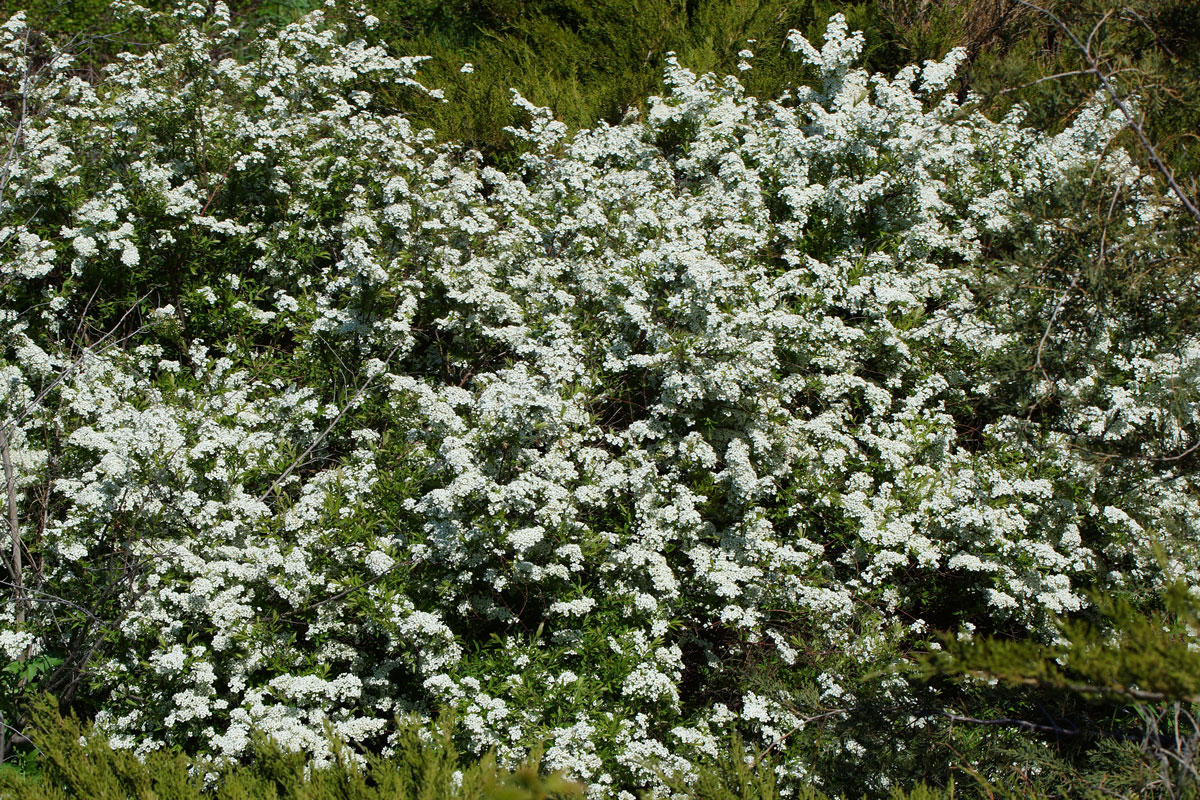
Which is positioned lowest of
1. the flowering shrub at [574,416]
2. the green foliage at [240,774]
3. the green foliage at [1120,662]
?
the green foliage at [240,774]

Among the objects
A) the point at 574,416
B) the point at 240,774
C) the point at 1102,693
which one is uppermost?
the point at 574,416

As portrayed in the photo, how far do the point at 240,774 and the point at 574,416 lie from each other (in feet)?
6.46

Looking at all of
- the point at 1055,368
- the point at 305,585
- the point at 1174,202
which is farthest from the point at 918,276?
the point at 305,585

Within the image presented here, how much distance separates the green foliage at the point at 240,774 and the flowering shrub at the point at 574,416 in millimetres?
159

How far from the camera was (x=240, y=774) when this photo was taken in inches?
121

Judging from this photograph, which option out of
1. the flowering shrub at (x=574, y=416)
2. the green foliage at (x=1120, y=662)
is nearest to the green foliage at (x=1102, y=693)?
the green foliage at (x=1120, y=662)

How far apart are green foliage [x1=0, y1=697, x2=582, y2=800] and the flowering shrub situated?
159mm

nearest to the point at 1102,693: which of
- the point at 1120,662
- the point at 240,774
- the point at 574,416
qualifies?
the point at 1120,662

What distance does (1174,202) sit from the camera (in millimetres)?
3217

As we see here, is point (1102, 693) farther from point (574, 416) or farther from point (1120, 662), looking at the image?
point (574, 416)

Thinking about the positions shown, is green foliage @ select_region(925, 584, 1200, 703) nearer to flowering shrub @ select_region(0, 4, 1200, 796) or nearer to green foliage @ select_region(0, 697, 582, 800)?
flowering shrub @ select_region(0, 4, 1200, 796)

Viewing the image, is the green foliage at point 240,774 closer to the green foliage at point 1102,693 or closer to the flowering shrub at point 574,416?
the flowering shrub at point 574,416

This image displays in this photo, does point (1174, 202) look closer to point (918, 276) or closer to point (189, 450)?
point (918, 276)

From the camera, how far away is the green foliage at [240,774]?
2830 mm
